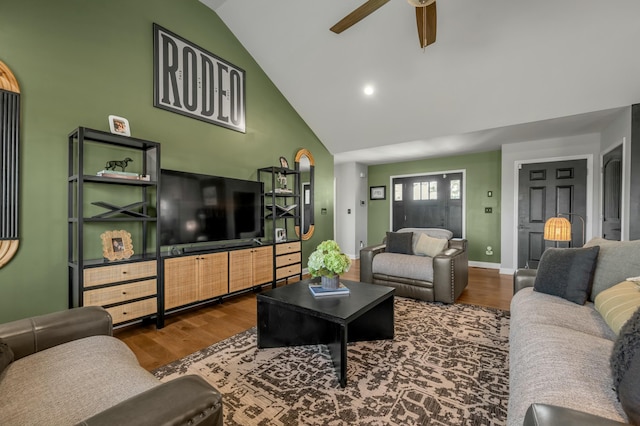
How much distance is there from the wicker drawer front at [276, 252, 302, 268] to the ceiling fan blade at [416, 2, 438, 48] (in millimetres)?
2976

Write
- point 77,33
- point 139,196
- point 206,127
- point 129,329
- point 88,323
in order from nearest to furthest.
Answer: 1. point 88,323
2. point 77,33
3. point 129,329
4. point 139,196
5. point 206,127

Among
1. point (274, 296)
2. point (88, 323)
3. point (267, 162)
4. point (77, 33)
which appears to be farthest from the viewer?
point (267, 162)

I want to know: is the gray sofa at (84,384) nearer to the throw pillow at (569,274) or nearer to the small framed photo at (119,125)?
the small framed photo at (119,125)

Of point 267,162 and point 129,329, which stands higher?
point 267,162

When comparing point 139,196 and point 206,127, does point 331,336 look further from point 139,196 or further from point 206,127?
point 206,127

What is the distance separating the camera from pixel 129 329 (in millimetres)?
2734

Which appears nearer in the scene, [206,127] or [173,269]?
[173,269]

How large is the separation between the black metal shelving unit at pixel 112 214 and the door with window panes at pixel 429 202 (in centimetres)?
499

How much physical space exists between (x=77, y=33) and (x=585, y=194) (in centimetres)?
654

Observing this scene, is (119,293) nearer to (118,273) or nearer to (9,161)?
(118,273)

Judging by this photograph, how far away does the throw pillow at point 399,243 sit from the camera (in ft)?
13.0

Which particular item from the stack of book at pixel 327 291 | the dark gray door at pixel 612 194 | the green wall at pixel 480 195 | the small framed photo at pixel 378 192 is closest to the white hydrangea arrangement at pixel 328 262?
the stack of book at pixel 327 291

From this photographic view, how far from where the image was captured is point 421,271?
11.3 feet

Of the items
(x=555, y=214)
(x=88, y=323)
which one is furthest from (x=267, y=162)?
(x=555, y=214)
